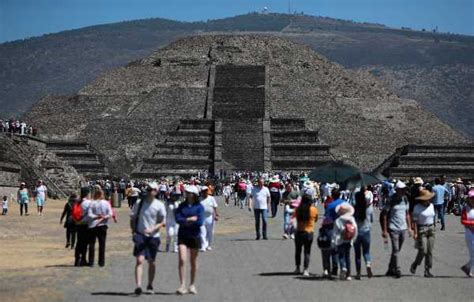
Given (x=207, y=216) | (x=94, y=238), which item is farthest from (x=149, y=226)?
(x=207, y=216)

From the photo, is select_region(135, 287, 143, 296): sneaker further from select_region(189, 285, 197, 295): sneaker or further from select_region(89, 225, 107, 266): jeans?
select_region(89, 225, 107, 266): jeans

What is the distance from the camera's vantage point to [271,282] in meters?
17.0

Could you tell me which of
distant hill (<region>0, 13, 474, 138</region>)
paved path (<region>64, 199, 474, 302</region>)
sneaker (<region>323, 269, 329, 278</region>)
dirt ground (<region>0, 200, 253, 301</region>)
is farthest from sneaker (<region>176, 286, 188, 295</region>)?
distant hill (<region>0, 13, 474, 138</region>)

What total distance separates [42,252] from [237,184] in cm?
2389

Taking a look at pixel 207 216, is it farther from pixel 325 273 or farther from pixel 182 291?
pixel 182 291

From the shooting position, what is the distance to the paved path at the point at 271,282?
1548 cm

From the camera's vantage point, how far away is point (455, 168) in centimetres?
5762

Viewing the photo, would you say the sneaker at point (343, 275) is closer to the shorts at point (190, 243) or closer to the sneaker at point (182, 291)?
the shorts at point (190, 243)

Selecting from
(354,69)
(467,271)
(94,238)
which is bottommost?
(467,271)

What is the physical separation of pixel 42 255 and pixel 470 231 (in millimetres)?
7965

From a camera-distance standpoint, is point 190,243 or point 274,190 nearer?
point 190,243

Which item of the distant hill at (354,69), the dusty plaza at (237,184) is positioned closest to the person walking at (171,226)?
the dusty plaza at (237,184)

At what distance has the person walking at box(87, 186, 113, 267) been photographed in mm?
18953

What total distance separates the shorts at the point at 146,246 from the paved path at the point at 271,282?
0.53 meters
